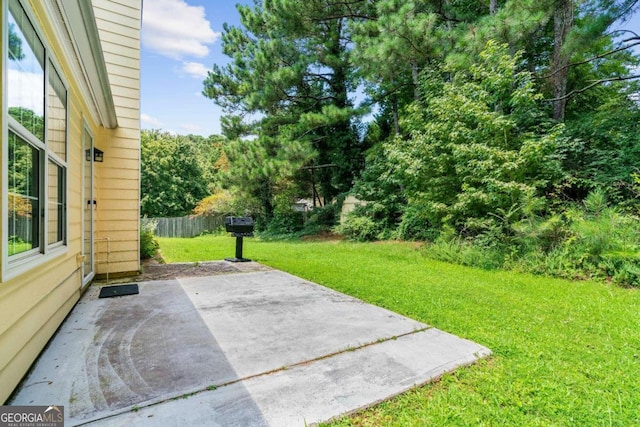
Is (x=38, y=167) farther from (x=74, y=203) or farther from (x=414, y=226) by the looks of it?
(x=414, y=226)

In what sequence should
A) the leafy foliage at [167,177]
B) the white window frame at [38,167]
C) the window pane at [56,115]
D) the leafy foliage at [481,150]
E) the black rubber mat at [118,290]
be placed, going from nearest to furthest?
1. the white window frame at [38,167]
2. the window pane at [56,115]
3. the black rubber mat at [118,290]
4. the leafy foliage at [481,150]
5. the leafy foliage at [167,177]

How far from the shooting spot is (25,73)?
191cm

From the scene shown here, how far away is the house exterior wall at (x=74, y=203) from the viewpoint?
1.74 metres

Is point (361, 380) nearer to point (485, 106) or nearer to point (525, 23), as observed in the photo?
point (485, 106)

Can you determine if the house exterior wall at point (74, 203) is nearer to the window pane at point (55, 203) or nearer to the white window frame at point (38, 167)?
the white window frame at point (38, 167)

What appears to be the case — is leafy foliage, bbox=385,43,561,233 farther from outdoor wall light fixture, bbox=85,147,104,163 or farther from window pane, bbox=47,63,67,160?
window pane, bbox=47,63,67,160

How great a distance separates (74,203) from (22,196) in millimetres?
1765

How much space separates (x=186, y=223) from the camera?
56.3 ft

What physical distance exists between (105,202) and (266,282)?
8.77 ft

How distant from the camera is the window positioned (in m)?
1.71

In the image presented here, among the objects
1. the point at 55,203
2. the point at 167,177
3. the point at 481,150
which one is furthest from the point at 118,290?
the point at 167,177

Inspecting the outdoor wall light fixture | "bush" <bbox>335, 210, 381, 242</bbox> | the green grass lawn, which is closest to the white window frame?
the outdoor wall light fixture

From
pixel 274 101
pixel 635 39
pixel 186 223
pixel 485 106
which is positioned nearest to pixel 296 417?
pixel 485 106

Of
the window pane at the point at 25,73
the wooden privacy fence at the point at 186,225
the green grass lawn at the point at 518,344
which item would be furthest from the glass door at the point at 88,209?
the wooden privacy fence at the point at 186,225
